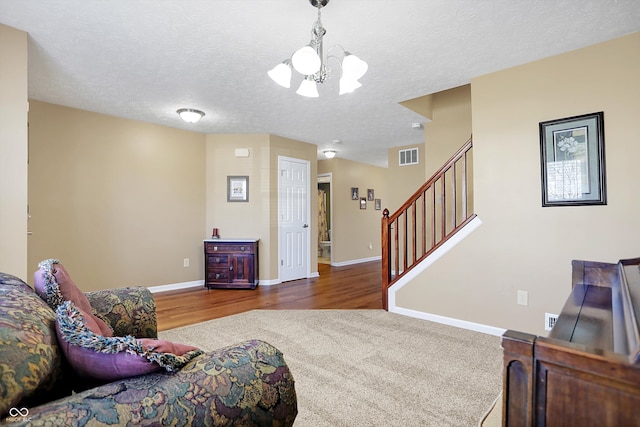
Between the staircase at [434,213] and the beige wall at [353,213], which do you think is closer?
the staircase at [434,213]

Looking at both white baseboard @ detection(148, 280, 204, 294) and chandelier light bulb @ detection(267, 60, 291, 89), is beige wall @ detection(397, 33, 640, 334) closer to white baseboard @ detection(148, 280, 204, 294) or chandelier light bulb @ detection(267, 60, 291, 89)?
chandelier light bulb @ detection(267, 60, 291, 89)

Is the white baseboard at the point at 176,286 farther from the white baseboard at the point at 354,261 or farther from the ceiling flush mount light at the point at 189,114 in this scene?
the white baseboard at the point at 354,261

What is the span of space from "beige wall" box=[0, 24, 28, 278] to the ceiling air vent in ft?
16.6

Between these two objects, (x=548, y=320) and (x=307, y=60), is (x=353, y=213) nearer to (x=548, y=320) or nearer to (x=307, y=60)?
(x=548, y=320)

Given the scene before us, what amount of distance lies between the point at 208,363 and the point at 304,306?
10.1 ft

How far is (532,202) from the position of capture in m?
2.68

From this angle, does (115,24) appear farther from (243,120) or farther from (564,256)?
(564,256)

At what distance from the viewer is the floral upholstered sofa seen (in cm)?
62

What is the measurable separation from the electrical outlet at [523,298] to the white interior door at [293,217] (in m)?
3.50

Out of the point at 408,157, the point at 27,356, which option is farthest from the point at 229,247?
the point at 27,356

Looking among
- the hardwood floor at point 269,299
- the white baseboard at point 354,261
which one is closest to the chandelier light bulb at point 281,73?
the hardwood floor at point 269,299

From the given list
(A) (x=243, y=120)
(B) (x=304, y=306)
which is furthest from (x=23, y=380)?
(A) (x=243, y=120)

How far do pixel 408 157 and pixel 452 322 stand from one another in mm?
3383

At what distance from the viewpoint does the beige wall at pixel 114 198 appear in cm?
367
